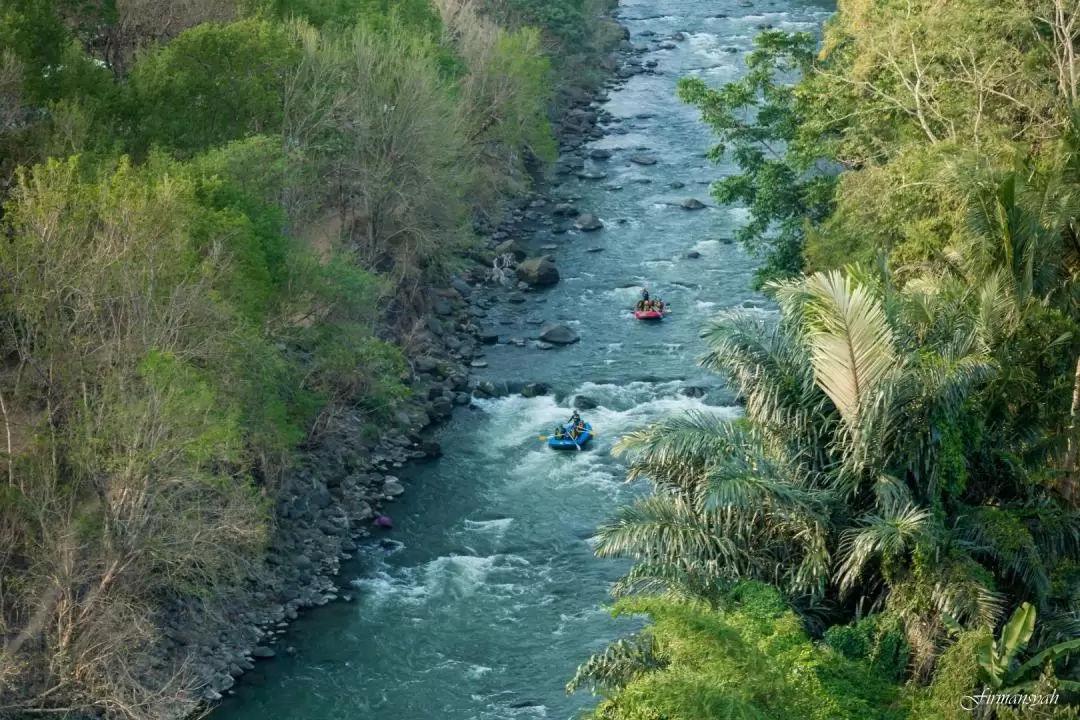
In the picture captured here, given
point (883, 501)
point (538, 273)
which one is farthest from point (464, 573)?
point (538, 273)

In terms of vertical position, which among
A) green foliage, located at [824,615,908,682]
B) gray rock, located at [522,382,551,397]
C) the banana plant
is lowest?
gray rock, located at [522,382,551,397]

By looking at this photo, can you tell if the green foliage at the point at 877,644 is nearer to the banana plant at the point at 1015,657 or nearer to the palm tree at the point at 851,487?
the palm tree at the point at 851,487

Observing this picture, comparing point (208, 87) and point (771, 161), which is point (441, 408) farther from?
point (771, 161)

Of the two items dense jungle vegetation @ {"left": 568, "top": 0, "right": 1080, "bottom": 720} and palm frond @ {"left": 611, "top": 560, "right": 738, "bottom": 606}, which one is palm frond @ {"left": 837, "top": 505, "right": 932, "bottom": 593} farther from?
palm frond @ {"left": 611, "top": 560, "right": 738, "bottom": 606}

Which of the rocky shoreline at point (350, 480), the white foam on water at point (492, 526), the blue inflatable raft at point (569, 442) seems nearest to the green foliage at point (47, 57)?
the rocky shoreline at point (350, 480)

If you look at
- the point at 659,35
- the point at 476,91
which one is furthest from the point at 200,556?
the point at 659,35

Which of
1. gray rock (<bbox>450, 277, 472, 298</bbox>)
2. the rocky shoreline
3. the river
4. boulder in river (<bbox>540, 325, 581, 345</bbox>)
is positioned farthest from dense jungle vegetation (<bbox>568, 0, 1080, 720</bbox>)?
gray rock (<bbox>450, 277, 472, 298</bbox>)

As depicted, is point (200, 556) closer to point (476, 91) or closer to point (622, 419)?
point (622, 419)
